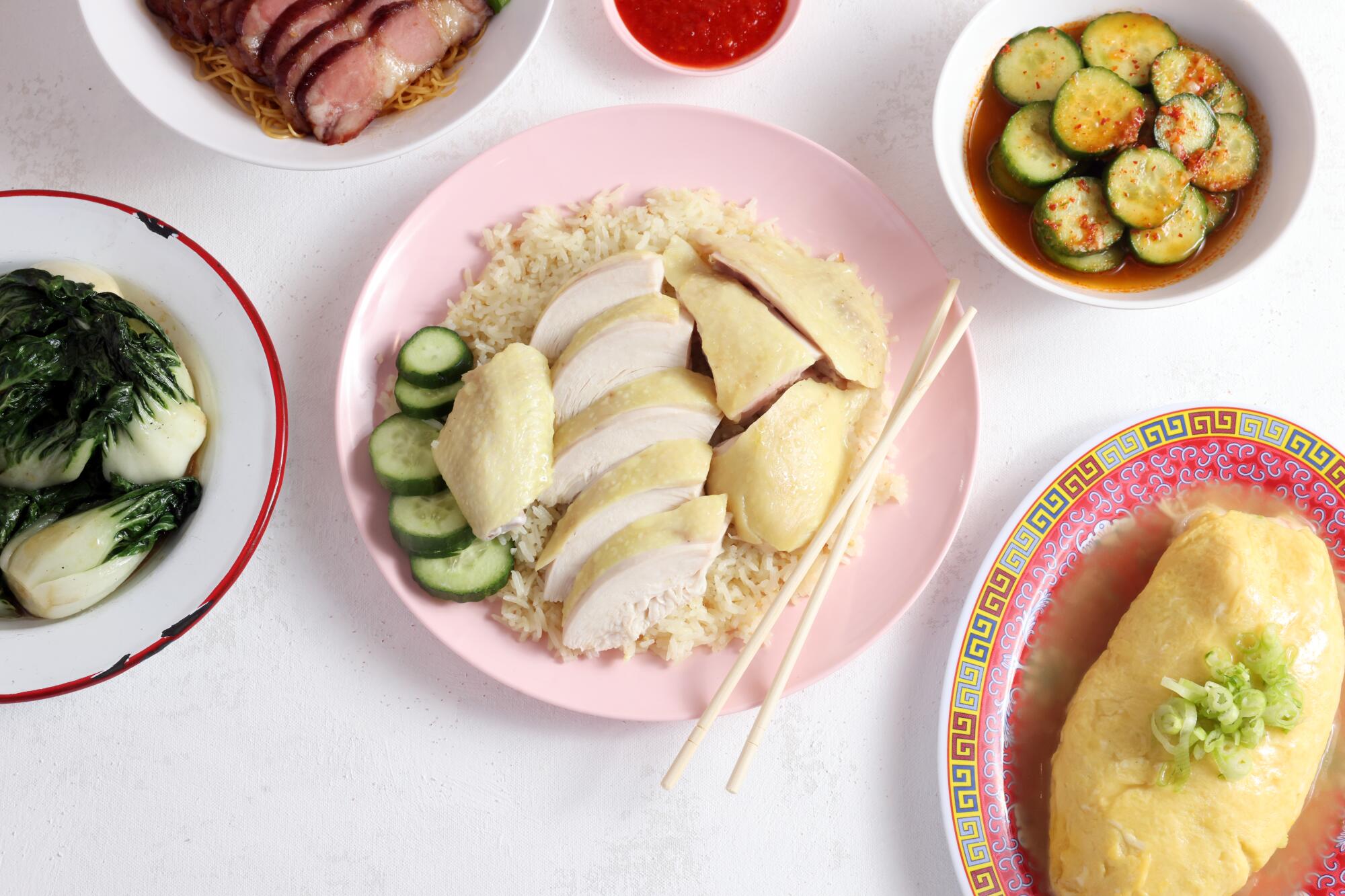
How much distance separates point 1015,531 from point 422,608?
5.54 feet

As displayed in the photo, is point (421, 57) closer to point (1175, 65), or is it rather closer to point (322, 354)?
point (322, 354)

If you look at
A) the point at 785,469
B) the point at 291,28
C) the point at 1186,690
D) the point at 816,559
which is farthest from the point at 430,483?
the point at 1186,690

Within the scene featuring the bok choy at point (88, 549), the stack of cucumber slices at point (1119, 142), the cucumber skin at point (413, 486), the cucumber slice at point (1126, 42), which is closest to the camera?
the bok choy at point (88, 549)

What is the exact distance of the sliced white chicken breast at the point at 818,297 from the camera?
99.8 inches

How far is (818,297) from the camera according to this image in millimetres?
2609

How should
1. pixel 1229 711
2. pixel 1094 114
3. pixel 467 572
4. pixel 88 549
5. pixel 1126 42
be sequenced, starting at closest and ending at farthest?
pixel 88 549, pixel 1229 711, pixel 467 572, pixel 1094 114, pixel 1126 42

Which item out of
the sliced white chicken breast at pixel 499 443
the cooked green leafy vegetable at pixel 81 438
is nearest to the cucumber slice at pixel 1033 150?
the sliced white chicken breast at pixel 499 443

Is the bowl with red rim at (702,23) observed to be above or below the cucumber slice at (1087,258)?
below

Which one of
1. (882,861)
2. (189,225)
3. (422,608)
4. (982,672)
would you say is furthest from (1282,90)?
(189,225)

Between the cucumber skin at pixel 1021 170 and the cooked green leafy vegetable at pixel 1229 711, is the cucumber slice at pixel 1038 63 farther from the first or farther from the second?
the cooked green leafy vegetable at pixel 1229 711

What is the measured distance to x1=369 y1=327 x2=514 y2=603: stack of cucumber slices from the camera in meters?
2.55

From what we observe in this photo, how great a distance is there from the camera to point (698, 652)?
2.70 metres

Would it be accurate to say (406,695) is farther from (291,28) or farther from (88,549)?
(291,28)

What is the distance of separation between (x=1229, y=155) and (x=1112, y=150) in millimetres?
360
